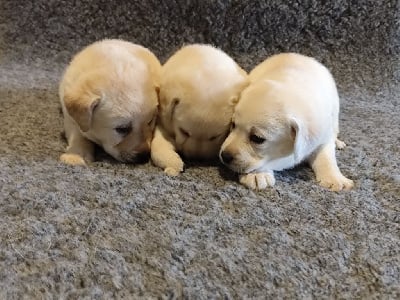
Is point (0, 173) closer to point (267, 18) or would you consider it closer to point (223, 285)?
point (223, 285)

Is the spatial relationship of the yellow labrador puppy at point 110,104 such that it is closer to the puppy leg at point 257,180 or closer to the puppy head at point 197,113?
the puppy head at point 197,113

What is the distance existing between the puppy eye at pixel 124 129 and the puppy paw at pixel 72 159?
0.15m

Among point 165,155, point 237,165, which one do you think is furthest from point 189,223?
point 165,155

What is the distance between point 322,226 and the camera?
1.74 m

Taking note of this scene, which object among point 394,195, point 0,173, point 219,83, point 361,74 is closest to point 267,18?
point 361,74

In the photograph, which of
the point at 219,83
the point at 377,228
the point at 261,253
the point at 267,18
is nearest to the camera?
the point at 261,253

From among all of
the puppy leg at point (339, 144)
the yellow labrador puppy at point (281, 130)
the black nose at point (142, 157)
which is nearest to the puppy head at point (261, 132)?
the yellow labrador puppy at point (281, 130)

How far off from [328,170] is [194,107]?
454 mm

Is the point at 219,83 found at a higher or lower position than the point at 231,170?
higher

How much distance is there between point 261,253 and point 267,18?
1655mm

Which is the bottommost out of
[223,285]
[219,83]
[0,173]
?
[0,173]

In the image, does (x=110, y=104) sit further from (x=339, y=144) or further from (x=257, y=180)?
(x=339, y=144)

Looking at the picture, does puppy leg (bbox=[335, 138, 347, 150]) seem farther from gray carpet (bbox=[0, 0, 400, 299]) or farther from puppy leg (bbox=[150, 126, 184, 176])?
puppy leg (bbox=[150, 126, 184, 176])

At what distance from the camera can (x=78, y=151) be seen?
2.14m
